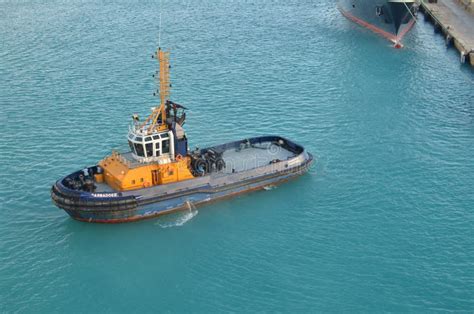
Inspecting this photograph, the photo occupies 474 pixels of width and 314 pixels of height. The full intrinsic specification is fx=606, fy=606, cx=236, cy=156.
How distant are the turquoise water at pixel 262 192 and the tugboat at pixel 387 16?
2.44m

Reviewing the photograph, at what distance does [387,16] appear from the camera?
82.3m

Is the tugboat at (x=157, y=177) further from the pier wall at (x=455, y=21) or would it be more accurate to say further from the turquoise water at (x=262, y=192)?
the pier wall at (x=455, y=21)

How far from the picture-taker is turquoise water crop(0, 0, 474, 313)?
3173 cm

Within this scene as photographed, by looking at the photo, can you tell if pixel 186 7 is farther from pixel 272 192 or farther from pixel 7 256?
pixel 7 256

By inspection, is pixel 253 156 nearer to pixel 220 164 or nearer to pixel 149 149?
pixel 220 164

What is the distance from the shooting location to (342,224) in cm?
3719

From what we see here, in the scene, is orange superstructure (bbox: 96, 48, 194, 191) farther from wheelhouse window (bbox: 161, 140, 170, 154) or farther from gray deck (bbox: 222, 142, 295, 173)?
gray deck (bbox: 222, 142, 295, 173)

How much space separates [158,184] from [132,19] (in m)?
54.7

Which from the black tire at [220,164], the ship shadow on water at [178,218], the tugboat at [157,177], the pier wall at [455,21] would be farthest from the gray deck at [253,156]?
the pier wall at [455,21]

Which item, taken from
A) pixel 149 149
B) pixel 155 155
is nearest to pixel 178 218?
pixel 155 155

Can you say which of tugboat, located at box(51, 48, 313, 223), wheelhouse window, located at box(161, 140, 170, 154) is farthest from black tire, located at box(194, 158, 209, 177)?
wheelhouse window, located at box(161, 140, 170, 154)

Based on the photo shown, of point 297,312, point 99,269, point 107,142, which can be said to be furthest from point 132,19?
point 297,312

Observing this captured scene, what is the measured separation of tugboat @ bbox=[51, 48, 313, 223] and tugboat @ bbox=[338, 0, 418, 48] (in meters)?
46.4

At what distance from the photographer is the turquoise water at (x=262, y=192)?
104 ft
